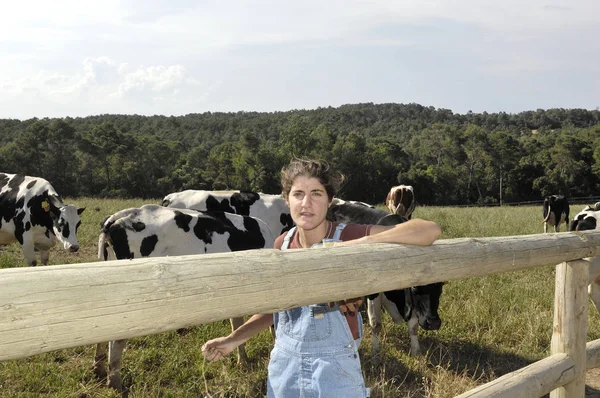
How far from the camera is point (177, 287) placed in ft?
5.04

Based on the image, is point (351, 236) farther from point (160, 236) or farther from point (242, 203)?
point (242, 203)

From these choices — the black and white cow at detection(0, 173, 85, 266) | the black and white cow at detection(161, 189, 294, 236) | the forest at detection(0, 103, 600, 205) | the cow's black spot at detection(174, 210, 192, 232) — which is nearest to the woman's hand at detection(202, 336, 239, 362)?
the cow's black spot at detection(174, 210, 192, 232)

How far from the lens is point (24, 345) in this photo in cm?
128

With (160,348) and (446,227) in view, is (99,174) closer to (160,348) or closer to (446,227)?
(446,227)

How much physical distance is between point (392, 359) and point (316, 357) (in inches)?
147

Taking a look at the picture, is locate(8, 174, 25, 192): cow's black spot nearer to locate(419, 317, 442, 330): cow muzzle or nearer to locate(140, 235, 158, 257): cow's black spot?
locate(140, 235, 158, 257): cow's black spot

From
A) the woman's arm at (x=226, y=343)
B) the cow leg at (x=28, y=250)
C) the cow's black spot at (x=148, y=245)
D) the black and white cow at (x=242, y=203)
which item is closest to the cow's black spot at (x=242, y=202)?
the black and white cow at (x=242, y=203)

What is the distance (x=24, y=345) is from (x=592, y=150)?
77.4m

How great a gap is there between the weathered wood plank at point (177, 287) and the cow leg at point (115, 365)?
3363 mm

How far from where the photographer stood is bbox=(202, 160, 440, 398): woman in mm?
2080

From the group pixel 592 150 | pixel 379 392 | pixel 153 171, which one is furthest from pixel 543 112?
pixel 379 392

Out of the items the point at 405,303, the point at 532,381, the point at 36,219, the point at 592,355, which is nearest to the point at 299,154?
the point at 36,219

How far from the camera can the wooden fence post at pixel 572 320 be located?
340 cm

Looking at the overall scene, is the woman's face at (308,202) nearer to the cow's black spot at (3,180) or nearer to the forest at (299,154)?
the cow's black spot at (3,180)
